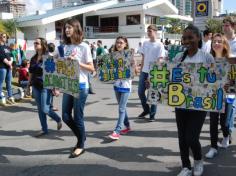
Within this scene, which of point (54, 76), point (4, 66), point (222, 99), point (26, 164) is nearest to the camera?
point (222, 99)

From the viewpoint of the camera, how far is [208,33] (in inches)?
345

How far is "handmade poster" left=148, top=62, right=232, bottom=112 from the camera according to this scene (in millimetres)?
4449

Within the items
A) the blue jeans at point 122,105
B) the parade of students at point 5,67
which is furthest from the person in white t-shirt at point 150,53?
the parade of students at point 5,67

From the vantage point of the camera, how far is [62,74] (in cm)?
564

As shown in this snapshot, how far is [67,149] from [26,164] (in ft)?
2.74

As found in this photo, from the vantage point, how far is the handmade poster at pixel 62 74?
5244mm

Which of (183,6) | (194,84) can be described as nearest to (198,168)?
(194,84)

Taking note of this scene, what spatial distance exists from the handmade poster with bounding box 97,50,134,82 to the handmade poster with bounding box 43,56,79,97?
122 cm

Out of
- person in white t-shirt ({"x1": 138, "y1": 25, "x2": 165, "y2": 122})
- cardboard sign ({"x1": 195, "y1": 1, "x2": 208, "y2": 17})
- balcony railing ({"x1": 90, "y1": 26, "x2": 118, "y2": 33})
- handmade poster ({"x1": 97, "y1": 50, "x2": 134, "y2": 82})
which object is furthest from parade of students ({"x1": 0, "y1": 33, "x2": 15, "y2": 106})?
balcony railing ({"x1": 90, "y1": 26, "x2": 118, "y2": 33})

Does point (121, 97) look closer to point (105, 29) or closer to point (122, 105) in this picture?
point (122, 105)

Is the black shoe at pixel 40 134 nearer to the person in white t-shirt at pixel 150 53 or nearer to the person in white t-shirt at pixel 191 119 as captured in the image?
the person in white t-shirt at pixel 150 53

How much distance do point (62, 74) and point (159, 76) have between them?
162 cm

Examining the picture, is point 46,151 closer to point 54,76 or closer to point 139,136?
point 54,76

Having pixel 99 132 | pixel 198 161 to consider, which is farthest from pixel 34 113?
pixel 198 161
